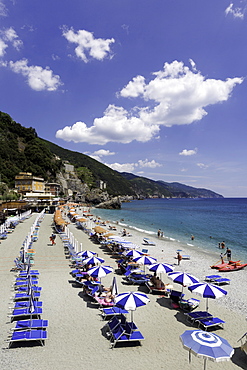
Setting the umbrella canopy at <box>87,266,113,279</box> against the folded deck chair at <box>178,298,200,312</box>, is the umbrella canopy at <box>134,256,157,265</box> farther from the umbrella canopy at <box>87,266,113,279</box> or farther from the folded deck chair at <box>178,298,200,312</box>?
the folded deck chair at <box>178,298,200,312</box>

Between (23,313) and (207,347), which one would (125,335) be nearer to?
(207,347)

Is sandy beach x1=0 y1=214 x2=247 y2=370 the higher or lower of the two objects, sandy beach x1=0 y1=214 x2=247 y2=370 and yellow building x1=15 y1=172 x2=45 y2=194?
the lower

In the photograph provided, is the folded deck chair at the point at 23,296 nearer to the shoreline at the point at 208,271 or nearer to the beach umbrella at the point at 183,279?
the beach umbrella at the point at 183,279

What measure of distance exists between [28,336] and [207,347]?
5224 millimetres

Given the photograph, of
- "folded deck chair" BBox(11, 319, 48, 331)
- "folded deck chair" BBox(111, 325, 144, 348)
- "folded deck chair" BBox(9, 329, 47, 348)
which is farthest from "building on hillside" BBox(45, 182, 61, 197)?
"folded deck chair" BBox(111, 325, 144, 348)

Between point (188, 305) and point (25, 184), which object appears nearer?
point (188, 305)

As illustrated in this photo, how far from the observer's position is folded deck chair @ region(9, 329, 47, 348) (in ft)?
22.5

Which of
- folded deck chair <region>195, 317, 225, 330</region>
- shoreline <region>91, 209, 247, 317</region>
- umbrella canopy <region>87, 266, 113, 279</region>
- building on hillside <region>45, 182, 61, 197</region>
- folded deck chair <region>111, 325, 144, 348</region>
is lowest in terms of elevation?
shoreline <region>91, 209, 247, 317</region>

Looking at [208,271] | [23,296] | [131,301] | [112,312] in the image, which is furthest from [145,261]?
[23,296]

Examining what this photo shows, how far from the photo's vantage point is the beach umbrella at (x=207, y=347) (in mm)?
4952

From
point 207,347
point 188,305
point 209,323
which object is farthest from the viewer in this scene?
point 188,305

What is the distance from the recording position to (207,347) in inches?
202

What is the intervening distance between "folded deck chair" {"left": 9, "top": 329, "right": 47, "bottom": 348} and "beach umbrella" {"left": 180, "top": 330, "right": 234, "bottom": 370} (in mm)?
4340

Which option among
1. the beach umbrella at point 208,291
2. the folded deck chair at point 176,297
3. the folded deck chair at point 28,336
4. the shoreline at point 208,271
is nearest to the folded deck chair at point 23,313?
the folded deck chair at point 28,336
